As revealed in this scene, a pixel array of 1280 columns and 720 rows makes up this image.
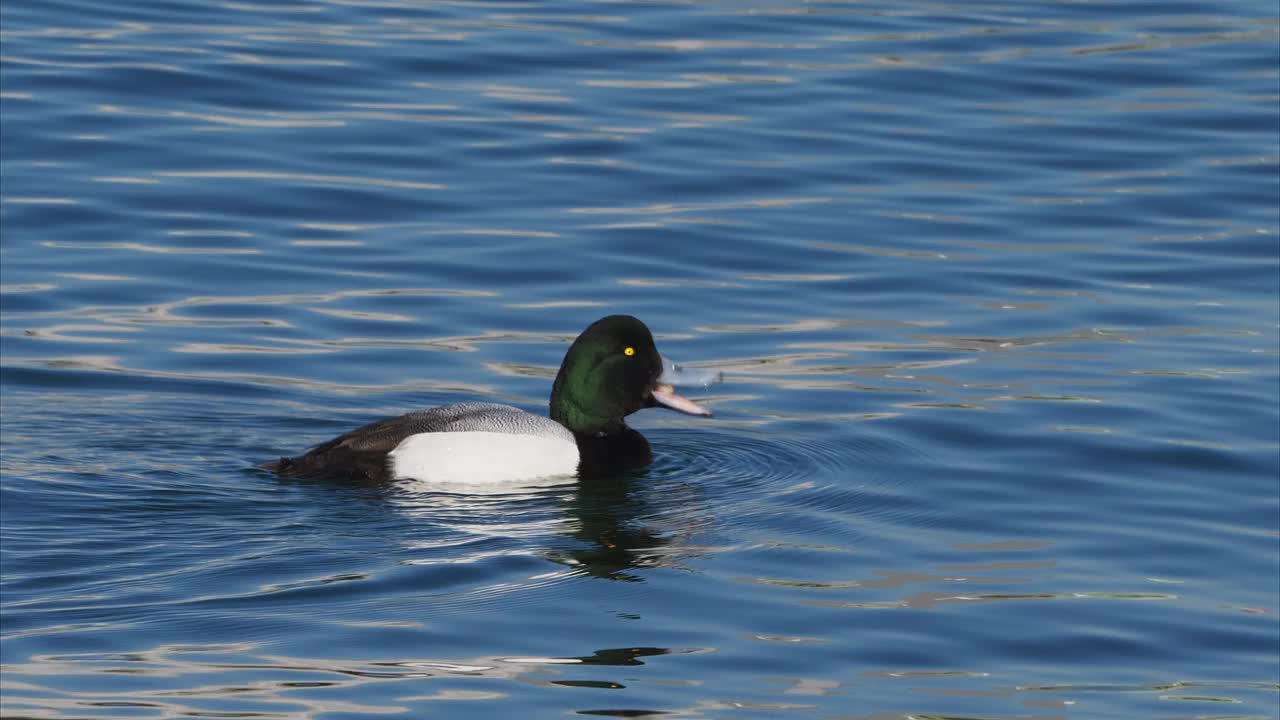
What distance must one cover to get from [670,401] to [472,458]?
1.15 meters

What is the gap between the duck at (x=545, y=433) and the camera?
9195mm

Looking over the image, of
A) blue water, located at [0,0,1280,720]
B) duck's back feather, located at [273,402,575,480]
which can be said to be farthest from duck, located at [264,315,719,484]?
blue water, located at [0,0,1280,720]

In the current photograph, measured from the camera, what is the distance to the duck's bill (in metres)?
9.97

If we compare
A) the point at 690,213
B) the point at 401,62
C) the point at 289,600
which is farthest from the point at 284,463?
the point at 401,62

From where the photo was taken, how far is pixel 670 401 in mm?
10008

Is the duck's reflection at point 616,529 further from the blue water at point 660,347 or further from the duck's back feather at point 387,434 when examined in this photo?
the duck's back feather at point 387,434

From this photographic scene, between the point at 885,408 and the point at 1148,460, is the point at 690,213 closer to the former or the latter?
the point at 885,408

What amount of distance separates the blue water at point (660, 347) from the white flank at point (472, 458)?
19 cm

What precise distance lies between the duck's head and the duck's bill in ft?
0.17

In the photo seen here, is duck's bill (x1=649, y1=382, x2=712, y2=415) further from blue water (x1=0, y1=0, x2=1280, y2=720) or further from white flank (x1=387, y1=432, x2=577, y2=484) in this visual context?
white flank (x1=387, y1=432, x2=577, y2=484)

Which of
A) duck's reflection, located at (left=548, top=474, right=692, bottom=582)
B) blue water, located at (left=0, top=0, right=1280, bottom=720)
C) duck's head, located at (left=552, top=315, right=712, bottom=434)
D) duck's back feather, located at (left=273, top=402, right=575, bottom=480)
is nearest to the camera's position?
blue water, located at (left=0, top=0, right=1280, bottom=720)

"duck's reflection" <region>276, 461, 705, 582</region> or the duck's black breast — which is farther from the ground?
the duck's black breast

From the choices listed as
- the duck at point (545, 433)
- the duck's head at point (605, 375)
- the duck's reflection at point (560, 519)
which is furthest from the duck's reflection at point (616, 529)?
the duck's head at point (605, 375)

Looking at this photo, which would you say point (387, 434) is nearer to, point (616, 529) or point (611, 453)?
point (611, 453)
